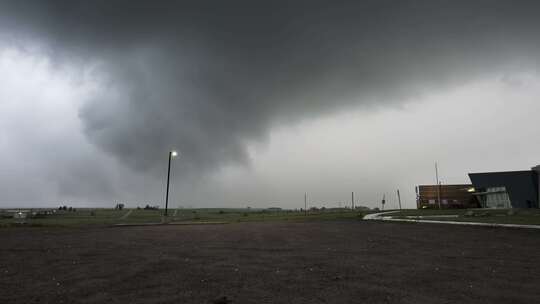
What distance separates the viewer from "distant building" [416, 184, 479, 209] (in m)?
95.2

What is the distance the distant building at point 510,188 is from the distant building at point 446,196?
10.4 meters

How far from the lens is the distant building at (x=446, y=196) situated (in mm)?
95250

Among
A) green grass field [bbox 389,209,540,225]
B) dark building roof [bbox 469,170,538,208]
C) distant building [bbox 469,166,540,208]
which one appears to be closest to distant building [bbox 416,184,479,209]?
distant building [bbox 469,166,540,208]

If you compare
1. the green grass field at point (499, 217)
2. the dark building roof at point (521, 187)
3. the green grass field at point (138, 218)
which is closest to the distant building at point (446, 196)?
the dark building roof at point (521, 187)

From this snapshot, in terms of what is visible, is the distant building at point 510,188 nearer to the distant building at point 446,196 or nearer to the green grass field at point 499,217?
the distant building at point 446,196

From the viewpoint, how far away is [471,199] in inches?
3750

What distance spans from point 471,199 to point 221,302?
11099cm

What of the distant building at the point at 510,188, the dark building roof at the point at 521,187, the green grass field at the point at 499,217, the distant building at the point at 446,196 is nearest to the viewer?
the green grass field at the point at 499,217

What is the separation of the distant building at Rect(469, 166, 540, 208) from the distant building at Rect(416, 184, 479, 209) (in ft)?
34.2

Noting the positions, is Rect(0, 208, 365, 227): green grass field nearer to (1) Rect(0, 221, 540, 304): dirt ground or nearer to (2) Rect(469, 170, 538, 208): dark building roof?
(1) Rect(0, 221, 540, 304): dirt ground

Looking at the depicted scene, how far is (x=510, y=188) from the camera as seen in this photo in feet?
256

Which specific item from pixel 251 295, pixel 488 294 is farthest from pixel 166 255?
pixel 488 294

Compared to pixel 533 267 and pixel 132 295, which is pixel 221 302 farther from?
pixel 533 267

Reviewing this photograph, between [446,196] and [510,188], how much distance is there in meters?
20.5
